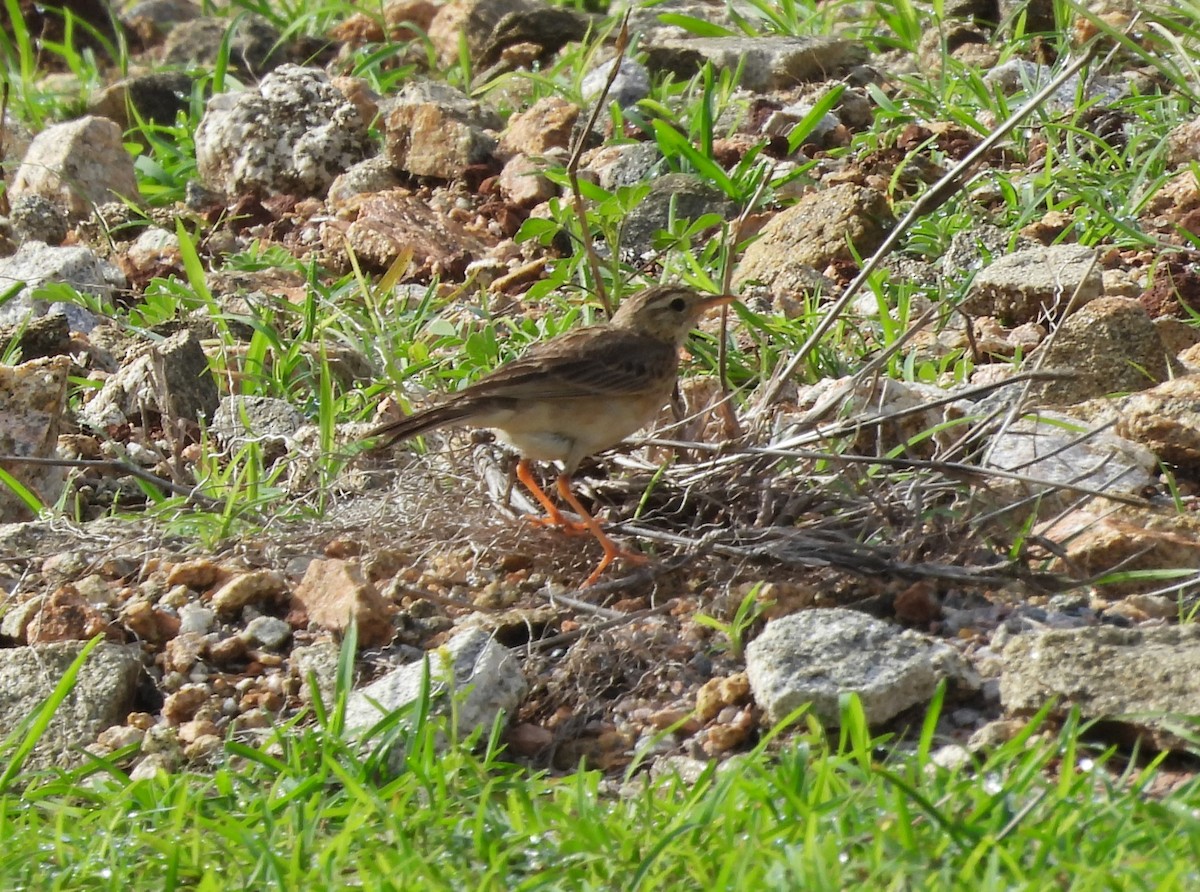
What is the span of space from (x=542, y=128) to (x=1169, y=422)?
3.90 m

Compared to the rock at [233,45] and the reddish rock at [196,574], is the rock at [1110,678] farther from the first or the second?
the rock at [233,45]

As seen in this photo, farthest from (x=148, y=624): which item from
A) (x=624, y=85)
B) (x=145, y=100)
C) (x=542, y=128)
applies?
(x=145, y=100)

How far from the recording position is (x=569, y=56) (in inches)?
351

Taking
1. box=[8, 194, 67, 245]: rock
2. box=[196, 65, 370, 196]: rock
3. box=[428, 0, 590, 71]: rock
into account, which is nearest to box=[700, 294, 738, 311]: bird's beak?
box=[196, 65, 370, 196]: rock

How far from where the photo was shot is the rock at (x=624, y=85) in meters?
8.43

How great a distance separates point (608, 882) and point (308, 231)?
5.24 metres

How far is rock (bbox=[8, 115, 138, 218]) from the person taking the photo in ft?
27.8

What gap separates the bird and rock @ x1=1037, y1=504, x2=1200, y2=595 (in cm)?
130

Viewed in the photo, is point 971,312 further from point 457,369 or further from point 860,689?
point 860,689

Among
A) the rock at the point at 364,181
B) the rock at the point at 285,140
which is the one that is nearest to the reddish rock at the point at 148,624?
the rock at the point at 364,181

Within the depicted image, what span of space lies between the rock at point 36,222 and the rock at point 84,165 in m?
0.17

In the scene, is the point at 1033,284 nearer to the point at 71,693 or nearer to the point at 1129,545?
the point at 1129,545

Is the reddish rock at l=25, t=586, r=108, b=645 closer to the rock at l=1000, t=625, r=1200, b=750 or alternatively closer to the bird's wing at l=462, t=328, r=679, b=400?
the bird's wing at l=462, t=328, r=679, b=400

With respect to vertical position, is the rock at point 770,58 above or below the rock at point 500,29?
above
